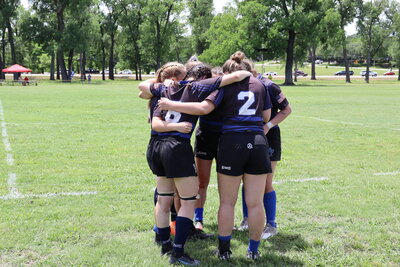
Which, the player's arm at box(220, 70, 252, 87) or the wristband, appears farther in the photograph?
the wristband

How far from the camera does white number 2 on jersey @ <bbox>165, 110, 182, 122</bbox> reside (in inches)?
147

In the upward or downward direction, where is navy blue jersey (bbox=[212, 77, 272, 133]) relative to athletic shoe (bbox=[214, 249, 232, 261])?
upward

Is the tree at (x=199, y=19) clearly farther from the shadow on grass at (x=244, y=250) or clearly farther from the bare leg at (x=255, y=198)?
the bare leg at (x=255, y=198)

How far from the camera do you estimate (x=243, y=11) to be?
169ft

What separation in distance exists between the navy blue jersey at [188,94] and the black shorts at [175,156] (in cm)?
7

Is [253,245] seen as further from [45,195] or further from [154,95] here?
[45,195]

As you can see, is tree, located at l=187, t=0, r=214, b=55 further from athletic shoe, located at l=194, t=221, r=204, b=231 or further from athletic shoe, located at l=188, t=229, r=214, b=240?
athletic shoe, located at l=188, t=229, r=214, b=240

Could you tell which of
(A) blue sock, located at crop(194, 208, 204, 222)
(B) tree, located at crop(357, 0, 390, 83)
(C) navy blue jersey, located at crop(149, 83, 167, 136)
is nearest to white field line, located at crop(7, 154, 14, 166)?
(A) blue sock, located at crop(194, 208, 204, 222)

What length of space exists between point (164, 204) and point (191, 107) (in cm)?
102

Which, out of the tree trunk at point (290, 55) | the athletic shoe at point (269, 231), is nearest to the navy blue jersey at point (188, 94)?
the athletic shoe at point (269, 231)

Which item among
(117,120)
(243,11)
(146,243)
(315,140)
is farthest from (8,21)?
(146,243)

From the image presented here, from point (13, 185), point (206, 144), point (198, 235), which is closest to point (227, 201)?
point (206, 144)

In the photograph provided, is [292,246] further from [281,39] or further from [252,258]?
[281,39]

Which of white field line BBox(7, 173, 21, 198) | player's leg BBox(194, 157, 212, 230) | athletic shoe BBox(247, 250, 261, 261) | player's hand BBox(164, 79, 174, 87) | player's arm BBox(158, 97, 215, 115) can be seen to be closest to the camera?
player's arm BBox(158, 97, 215, 115)
